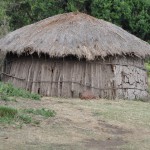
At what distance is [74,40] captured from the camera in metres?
17.8

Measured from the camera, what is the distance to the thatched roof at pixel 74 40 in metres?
17.5

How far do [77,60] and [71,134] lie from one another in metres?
7.32

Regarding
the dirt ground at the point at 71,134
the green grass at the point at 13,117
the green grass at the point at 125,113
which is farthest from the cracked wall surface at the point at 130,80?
the green grass at the point at 13,117

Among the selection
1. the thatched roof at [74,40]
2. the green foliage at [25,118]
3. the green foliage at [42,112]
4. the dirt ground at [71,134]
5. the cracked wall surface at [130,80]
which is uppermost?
the thatched roof at [74,40]

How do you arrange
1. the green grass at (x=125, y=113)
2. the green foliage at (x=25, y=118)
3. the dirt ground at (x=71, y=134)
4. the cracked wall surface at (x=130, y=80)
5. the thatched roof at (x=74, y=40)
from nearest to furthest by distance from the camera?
the dirt ground at (x=71, y=134), the green foliage at (x=25, y=118), the green grass at (x=125, y=113), the thatched roof at (x=74, y=40), the cracked wall surface at (x=130, y=80)

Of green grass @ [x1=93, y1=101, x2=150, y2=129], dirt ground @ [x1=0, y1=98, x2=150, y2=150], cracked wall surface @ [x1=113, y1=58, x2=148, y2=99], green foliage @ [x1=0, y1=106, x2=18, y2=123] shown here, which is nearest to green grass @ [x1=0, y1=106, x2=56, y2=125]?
green foliage @ [x1=0, y1=106, x2=18, y2=123]

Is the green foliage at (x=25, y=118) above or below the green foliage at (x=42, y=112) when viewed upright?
below

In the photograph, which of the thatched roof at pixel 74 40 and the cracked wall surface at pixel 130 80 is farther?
the cracked wall surface at pixel 130 80

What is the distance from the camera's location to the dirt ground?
9781 millimetres

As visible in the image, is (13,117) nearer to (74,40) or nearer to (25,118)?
(25,118)

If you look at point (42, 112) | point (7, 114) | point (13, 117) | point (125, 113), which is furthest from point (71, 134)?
point (125, 113)

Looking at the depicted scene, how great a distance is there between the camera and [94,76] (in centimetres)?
1802

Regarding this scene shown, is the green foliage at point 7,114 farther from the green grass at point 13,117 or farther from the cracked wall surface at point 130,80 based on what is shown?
the cracked wall surface at point 130,80

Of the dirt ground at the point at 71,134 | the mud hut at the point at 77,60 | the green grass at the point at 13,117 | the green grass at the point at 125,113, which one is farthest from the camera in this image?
the mud hut at the point at 77,60
